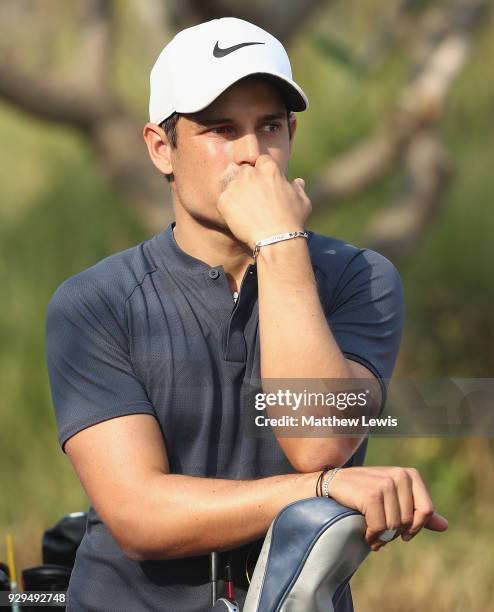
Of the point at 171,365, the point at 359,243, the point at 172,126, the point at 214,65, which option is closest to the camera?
the point at 171,365

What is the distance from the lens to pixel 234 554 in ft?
7.27

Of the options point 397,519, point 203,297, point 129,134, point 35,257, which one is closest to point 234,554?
point 397,519

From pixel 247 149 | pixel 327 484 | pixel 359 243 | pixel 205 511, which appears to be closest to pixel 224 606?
pixel 205 511

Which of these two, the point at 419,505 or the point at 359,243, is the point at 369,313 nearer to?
the point at 419,505

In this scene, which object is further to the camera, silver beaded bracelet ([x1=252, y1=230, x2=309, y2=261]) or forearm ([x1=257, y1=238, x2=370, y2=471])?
silver beaded bracelet ([x1=252, y1=230, x2=309, y2=261])

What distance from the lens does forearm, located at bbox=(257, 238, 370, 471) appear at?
7.08 ft

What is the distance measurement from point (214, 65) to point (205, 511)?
2.99 ft

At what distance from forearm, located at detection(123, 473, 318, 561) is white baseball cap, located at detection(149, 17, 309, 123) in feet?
2.58

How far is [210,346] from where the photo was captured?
2309 mm

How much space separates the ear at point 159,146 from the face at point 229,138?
10 centimetres

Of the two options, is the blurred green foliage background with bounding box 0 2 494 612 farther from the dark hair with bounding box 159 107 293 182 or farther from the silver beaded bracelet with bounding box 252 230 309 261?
the silver beaded bracelet with bounding box 252 230 309 261

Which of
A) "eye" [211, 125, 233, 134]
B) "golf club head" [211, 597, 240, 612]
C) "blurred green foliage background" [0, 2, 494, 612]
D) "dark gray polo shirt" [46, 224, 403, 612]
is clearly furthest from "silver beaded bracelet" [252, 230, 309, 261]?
"blurred green foliage background" [0, 2, 494, 612]

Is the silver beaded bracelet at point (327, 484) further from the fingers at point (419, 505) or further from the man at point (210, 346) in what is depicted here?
the fingers at point (419, 505)

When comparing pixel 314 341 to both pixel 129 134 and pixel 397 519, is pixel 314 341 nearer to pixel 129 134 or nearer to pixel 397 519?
pixel 397 519
